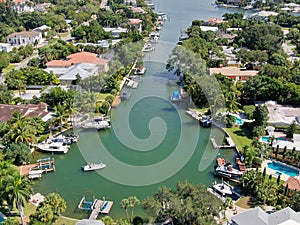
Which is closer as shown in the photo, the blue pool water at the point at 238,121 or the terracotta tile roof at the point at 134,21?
the blue pool water at the point at 238,121

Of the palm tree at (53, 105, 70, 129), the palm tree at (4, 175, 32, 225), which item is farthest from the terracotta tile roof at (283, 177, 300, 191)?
the palm tree at (53, 105, 70, 129)

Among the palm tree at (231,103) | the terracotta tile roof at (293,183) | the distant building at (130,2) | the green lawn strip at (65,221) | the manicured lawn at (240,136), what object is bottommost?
the green lawn strip at (65,221)

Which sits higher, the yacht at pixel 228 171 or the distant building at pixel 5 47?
the distant building at pixel 5 47

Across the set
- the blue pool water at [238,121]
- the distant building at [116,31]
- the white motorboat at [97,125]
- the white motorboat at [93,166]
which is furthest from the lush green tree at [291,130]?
the distant building at [116,31]

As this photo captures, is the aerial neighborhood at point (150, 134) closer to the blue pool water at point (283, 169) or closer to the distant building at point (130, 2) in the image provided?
the blue pool water at point (283, 169)

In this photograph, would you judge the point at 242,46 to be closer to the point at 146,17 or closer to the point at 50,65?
the point at 146,17

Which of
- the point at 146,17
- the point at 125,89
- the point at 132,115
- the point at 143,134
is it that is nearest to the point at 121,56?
the point at 125,89

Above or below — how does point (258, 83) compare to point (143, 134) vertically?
above
